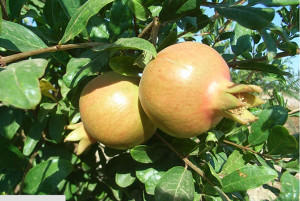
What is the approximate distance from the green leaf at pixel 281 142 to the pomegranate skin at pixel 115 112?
396mm

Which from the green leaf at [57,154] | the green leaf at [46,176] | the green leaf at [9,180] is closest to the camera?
the green leaf at [46,176]

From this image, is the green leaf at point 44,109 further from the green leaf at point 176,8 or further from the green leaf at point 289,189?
the green leaf at point 289,189

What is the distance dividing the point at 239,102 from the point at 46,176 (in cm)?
74

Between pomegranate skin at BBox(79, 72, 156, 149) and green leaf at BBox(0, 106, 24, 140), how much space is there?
52cm

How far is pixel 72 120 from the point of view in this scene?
1044mm

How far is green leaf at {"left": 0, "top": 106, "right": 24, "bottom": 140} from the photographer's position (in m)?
1.17

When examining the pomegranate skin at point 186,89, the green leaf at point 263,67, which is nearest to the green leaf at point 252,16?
the pomegranate skin at point 186,89

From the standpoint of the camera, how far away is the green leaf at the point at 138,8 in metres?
0.77

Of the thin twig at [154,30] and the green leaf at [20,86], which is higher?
the green leaf at [20,86]

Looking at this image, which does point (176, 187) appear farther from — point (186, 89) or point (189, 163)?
point (186, 89)

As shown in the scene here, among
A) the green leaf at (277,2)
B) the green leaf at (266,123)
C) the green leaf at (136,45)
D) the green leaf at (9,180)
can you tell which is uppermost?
the green leaf at (277,2)

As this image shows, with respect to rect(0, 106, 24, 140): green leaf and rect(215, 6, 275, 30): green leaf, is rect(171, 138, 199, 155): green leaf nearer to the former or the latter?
rect(215, 6, 275, 30): green leaf

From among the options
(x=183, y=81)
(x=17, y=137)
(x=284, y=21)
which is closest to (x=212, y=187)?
(x=183, y=81)

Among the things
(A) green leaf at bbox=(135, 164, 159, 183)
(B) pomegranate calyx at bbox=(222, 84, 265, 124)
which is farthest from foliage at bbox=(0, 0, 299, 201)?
(B) pomegranate calyx at bbox=(222, 84, 265, 124)
